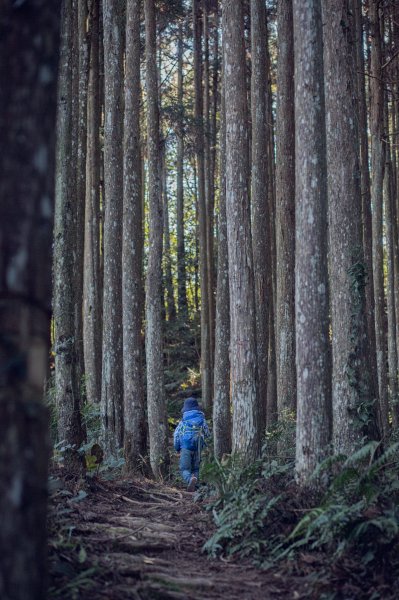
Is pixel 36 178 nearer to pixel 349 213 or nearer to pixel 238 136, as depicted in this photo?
pixel 349 213

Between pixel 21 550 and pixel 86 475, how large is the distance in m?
6.79

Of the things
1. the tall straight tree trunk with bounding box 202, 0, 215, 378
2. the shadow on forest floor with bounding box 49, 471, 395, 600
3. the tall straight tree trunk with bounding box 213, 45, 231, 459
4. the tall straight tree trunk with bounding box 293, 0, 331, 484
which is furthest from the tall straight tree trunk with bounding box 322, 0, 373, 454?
the tall straight tree trunk with bounding box 202, 0, 215, 378

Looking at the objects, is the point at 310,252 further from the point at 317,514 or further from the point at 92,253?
the point at 92,253

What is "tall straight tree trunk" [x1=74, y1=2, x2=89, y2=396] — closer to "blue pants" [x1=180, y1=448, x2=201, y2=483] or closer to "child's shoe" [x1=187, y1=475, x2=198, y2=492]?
"blue pants" [x1=180, y1=448, x2=201, y2=483]

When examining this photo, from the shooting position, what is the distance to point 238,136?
10852 millimetres

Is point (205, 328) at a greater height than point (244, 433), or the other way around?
point (205, 328)

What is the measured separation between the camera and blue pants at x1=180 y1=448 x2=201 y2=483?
12.5 m

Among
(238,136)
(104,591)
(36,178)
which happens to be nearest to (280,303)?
(238,136)

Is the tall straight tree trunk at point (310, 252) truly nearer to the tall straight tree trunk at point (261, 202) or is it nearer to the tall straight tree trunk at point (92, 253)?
the tall straight tree trunk at point (261, 202)

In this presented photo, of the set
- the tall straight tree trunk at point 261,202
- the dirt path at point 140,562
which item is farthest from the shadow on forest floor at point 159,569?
the tall straight tree trunk at point 261,202

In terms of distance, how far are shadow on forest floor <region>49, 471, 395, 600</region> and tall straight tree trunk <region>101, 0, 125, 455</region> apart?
5318mm

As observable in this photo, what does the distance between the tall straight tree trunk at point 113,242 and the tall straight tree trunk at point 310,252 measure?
5903 millimetres

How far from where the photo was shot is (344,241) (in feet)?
29.6

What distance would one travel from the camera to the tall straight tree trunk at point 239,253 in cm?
1015
